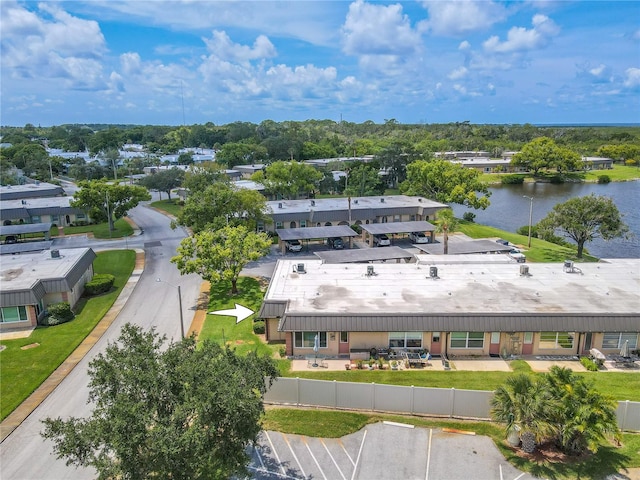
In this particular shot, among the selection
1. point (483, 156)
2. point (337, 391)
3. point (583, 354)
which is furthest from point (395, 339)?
point (483, 156)

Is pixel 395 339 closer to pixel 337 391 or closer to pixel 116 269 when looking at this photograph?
pixel 337 391

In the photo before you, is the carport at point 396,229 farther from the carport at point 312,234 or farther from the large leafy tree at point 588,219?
the large leafy tree at point 588,219

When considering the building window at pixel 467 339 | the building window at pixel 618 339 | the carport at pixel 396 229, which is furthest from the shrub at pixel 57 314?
the building window at pixel 618 339

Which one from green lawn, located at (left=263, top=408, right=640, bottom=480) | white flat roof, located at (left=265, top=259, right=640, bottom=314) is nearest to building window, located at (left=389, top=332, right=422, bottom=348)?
white flat roof, located at (left=265, top=259, right=640, bottom=314)

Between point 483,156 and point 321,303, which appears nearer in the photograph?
point 321,303

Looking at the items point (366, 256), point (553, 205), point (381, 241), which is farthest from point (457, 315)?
point (553, 205)

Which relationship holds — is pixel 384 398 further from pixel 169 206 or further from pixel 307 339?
pixel 169 206

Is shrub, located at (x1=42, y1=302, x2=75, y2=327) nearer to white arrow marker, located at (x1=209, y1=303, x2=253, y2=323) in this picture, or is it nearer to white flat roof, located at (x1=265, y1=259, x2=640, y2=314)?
white arrow marker, located at (x1=209, y1=303, x2=253, y2=323)
